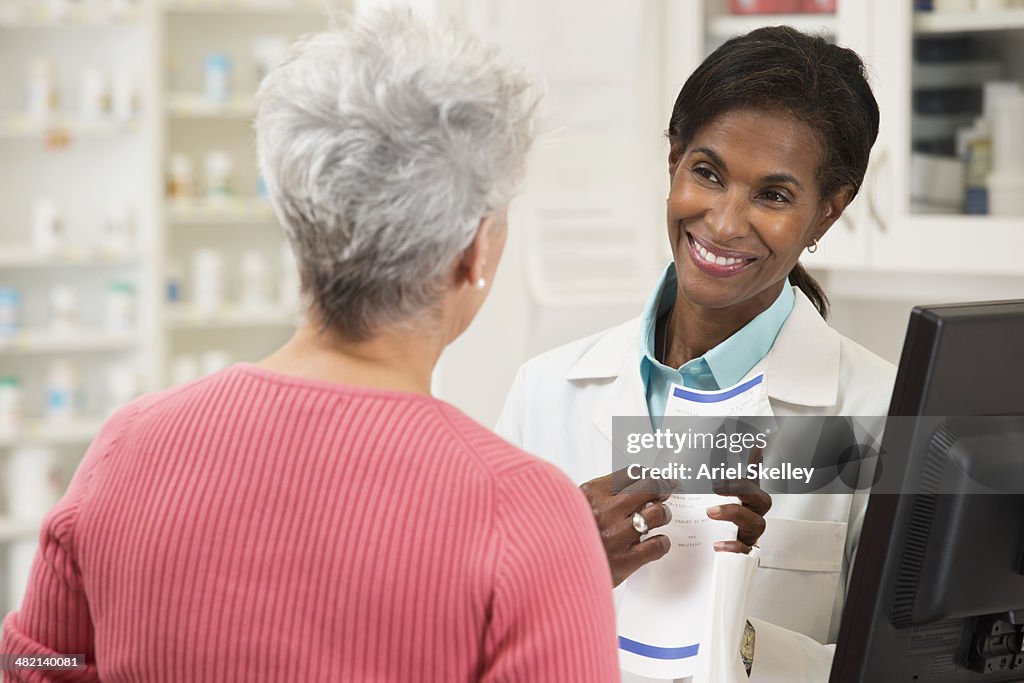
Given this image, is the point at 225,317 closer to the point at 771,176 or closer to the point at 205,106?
the point at 205,106

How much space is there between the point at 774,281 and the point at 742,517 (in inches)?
13.3

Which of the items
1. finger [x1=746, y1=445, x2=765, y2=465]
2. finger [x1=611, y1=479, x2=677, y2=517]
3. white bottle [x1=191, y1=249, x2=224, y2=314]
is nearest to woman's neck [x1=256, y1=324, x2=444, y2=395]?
finger [x1=611, y1=479, x2=677, y2=517]

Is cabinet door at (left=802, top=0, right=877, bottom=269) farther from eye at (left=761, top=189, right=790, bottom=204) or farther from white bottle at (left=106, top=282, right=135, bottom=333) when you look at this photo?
white bottle at (left=106, top=282, right=135, bottom=333)

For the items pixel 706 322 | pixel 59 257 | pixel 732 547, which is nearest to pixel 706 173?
pixel 706 322

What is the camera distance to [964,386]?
896 mm

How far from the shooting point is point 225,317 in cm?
401

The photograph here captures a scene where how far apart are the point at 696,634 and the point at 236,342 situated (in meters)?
3.35

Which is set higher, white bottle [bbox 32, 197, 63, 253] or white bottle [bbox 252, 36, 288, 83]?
white bottle [bbox 252, 36, 288, 83]

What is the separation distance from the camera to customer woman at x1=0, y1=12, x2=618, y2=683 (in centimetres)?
79

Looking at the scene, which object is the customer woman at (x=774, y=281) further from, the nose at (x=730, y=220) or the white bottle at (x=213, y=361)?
the white bottle at (x=213, y=361)

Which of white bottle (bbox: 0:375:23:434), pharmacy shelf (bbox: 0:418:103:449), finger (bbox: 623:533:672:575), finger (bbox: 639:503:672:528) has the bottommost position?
pharmacy shelf (bbox: 0:418:103:449)

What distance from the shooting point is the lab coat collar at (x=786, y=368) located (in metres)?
1.33

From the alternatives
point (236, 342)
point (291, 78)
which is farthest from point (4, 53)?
point (291, 78)

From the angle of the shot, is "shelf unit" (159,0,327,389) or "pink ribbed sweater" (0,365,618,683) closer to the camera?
"pink ribbed sweater" (0,365,618,683)
